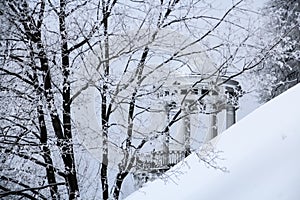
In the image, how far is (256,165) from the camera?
492 millimetres

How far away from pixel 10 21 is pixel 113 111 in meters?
0.48

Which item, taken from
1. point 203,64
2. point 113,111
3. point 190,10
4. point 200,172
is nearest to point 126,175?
point 113,111

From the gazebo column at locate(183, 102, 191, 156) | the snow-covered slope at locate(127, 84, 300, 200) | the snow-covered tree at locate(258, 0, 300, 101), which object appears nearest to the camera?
the snow-covered slope at locate(127, 84, 300, 200)

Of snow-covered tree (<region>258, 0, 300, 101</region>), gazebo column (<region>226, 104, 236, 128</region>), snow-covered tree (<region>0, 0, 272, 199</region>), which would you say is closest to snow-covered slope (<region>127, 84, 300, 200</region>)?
snow-covered tree (<region>0, 0, 272, 199</region>)

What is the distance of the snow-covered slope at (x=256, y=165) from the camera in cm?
46

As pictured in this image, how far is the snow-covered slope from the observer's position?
46 centimetres

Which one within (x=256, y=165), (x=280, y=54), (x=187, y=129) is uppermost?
(x=280, y=54)

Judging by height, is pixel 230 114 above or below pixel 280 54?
below

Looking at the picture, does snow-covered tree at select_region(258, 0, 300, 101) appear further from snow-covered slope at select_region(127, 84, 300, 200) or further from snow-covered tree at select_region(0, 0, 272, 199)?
snow-covered slope at select_region(127, 84, 300, 200)

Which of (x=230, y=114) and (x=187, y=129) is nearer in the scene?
(x=187, y=129)

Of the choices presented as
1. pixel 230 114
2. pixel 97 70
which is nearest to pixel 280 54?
pixel 230 114

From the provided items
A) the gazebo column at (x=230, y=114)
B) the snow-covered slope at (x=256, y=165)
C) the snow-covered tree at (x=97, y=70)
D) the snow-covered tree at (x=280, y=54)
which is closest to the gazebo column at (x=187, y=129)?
the snow-covered tree at (x=97, y=70)

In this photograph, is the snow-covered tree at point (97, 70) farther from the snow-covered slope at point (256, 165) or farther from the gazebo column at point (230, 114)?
the snow-covered slope at point (256, 165)

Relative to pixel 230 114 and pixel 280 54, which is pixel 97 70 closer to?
pixel 230 114
